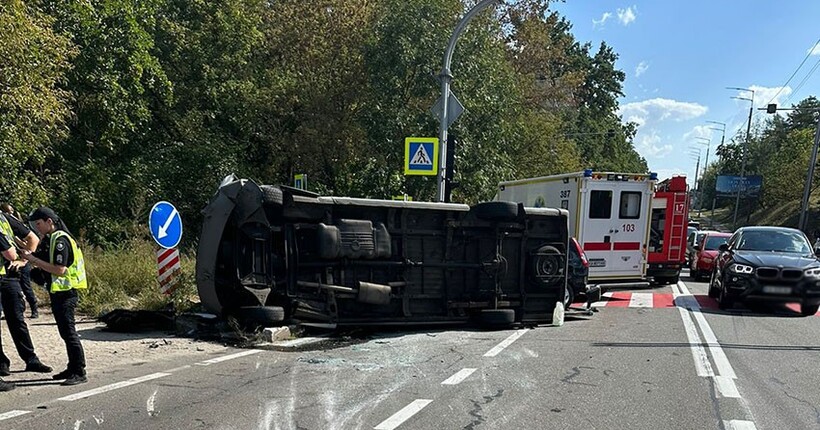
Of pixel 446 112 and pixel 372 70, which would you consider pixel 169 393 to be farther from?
pixel 372 70

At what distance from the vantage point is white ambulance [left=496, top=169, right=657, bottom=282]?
47.6 feet

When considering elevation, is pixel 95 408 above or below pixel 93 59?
below

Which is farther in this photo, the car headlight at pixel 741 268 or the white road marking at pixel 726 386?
the car headlight at pixel 741 268

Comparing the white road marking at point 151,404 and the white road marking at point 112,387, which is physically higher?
the white road marking at point 151,404

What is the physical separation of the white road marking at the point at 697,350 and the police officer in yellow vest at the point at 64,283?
6.39 m

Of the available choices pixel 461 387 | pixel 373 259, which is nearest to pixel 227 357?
pixel 373 259

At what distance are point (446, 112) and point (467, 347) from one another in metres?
6.02

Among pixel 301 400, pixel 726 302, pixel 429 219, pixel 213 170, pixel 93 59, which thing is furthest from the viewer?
pixel 213 170

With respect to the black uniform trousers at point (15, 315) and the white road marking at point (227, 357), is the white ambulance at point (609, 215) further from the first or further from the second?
the black uniform trousers at point (15, 315)

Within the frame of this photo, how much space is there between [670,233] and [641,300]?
427cm

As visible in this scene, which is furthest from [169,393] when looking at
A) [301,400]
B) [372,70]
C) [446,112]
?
[372,70]

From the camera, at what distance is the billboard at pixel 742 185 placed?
64375 millimetres

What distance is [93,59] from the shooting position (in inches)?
689

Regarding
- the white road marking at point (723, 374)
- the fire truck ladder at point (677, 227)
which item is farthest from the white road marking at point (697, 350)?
the fire truck ladder at point (677, 227)
